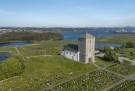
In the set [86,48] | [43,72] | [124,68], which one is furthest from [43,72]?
[124,68]

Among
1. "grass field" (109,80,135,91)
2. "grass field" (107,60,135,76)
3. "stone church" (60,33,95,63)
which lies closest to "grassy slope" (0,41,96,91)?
"stone church" (60,33,95,63)

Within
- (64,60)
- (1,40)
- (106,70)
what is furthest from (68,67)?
(1,40)

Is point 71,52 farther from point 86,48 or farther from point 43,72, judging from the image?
point 43,72

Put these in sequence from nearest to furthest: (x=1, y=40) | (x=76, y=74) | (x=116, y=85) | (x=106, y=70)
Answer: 1. (x=116, y=85)
2. (x=76, y=74)
3. (x=106, y=70)
4. (x=1, y=40)

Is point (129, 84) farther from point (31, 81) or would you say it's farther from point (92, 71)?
point (31, 81)

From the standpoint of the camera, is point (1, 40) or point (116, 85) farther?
point (1, 40)

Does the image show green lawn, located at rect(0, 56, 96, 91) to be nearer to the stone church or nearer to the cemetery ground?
the cemetery ground

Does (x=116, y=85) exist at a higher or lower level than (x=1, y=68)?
lower
